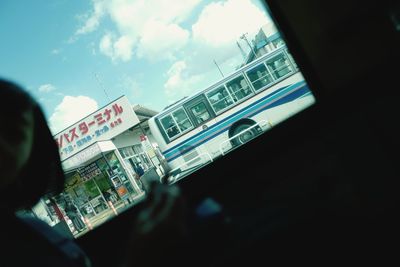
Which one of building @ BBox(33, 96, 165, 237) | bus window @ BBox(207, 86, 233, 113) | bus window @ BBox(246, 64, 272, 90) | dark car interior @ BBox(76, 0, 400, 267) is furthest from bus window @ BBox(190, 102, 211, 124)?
dark car interior @ BBox(76, 0, 400, 267)

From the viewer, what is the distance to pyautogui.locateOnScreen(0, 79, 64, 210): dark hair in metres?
0.98

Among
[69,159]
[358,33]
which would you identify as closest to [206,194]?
[358,33]

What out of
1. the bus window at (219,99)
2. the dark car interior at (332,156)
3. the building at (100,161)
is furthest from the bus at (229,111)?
the dark car interior at (332,156)

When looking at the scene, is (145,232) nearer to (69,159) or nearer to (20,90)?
(20,90)

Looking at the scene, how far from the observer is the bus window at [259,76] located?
10.3m

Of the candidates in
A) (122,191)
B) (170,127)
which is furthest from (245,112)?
(122,191)

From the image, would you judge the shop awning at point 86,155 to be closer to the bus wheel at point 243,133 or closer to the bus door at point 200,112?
the bus door at point 200,112

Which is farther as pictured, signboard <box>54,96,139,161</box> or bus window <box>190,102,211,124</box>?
signboard <box>54,96,139,161</box>

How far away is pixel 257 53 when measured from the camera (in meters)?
34.9

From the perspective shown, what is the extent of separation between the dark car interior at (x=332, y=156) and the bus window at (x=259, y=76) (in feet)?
29.6

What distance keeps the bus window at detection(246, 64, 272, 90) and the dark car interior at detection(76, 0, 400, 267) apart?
902 centimetres

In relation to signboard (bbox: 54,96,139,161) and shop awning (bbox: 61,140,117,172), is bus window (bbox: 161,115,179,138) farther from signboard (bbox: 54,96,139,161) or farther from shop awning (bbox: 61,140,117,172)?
shop awning (bbox: 61,140,117,172)

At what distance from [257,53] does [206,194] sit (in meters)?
35.9

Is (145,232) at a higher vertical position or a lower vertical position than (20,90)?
lower
